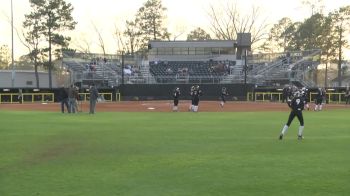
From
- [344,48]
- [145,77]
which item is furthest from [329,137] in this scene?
[344,48]

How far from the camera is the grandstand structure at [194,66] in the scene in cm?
5956

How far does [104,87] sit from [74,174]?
45.4 meters

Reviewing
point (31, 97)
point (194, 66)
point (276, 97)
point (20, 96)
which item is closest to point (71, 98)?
point (20, 96)

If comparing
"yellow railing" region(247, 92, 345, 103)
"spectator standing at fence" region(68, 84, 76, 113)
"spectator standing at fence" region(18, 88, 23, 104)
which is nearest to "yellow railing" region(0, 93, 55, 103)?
"spectator standing at fence" region(18, 88, 23, 104)

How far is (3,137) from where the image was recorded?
1728 cm

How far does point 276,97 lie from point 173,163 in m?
43.9

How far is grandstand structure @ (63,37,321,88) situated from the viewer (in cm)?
5956

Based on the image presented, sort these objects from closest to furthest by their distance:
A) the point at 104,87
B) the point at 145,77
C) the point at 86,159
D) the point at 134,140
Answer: the point at 86,159 < the point at 134,140 < the point at 104,87 < the point at 145,77

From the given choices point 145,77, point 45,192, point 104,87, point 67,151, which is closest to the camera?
point 45,192

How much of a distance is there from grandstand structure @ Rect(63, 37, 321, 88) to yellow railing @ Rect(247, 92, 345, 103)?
1.92 m

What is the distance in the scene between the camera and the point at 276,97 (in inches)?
2138

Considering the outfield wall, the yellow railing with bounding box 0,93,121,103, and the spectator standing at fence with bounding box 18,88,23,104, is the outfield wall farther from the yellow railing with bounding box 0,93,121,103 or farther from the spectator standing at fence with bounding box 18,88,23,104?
the spectator standing at fence with bounding box 18,88,23,104

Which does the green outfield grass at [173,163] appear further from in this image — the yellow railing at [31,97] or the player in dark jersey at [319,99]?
the yellow railing at [31,97]

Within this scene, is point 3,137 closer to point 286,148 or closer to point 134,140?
point 134,140
